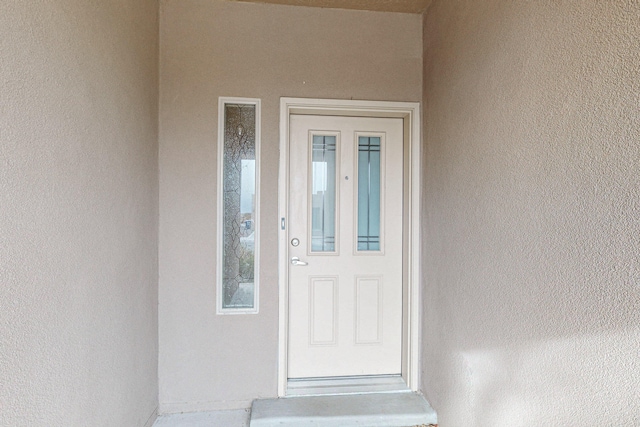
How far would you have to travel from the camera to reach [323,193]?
243 centimetres

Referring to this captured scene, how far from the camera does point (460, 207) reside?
1790 millimetres

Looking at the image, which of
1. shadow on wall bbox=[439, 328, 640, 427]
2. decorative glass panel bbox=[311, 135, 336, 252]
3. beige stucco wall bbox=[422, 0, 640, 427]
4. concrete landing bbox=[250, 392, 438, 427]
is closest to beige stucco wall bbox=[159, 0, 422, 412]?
concrete landing bbox=[250, 392, 438, 427]

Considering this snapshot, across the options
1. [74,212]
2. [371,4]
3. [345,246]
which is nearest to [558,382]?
[345,246]

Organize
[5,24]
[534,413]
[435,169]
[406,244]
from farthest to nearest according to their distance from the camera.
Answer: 1. [406,244]
2. [435,169]
3. [534,413]
4. [5,24]

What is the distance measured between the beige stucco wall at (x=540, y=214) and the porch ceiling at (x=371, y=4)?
438mm

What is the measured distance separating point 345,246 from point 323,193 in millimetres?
429

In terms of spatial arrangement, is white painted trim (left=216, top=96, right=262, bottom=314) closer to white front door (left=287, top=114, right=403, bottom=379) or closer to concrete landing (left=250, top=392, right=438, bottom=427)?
white front door (left=287, top=114, right=403, bottom=379)

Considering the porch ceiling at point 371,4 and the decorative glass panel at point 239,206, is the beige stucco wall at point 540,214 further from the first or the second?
the decorative glass panel at point 239,206

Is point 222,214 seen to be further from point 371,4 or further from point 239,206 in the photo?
point 371,4

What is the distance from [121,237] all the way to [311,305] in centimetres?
134

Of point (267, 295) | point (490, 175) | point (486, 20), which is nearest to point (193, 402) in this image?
point (267, 295)

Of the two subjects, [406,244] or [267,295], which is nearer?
[267,295]

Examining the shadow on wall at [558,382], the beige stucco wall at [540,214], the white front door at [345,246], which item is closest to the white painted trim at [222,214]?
the white front door at [345,246]

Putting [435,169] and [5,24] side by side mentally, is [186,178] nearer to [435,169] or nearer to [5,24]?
[5,24]
